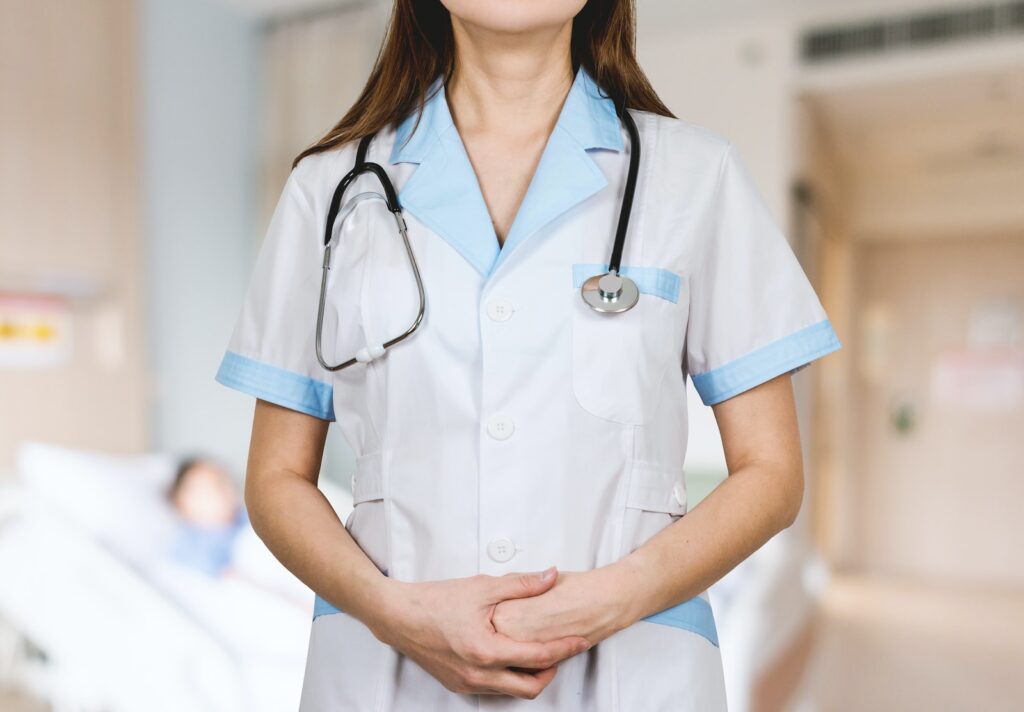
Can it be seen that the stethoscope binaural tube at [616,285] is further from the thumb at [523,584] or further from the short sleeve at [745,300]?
the thumb at [523,584]

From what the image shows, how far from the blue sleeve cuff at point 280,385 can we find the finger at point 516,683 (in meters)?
0.28

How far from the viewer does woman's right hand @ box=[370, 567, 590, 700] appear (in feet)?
1.93

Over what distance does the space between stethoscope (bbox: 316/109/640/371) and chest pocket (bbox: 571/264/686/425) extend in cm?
1

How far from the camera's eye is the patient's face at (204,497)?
2.70 meters

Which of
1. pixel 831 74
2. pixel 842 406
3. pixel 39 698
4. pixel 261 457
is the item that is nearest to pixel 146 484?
pixel 39 698

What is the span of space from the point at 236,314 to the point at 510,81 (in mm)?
3261

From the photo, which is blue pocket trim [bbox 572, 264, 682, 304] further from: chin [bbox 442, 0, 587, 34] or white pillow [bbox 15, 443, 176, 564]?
white pillow [bbox 15, 443, 176, 564]

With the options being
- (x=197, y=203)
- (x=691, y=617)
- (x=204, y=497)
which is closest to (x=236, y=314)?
(x=197, y=203)

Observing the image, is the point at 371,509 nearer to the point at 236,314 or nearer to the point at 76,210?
the point at 76,210

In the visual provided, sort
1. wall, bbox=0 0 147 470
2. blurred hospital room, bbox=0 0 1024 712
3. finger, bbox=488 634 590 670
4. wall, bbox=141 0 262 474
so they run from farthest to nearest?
wall, bbox=141 0 262 474 < wall, bbox=0 0 147 470 < blurred hospital room, bbox=0 0 1024 712 < finger, bbox=488 634 590 670

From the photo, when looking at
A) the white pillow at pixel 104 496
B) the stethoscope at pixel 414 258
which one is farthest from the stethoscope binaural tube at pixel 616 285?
the white pillow at pixel 104 496

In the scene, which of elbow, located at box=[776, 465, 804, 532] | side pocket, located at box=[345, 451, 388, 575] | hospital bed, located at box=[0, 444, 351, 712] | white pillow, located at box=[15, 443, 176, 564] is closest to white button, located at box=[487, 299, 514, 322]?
side pocket, located at box=[345, 451, 388, 575]

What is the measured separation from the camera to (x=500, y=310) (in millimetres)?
667

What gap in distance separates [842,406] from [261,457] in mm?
5268
